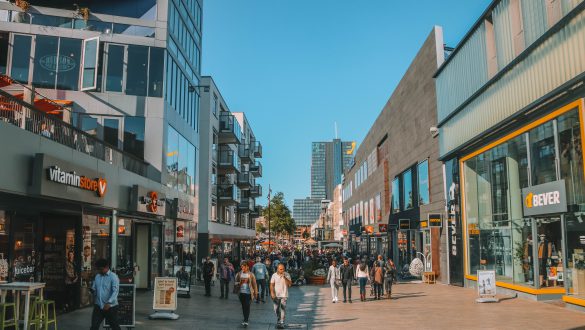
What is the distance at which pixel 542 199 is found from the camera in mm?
15992

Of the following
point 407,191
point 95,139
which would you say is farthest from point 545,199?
point 407,191

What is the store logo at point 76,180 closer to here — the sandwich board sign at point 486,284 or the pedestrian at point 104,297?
the pedestrian at point 104,297

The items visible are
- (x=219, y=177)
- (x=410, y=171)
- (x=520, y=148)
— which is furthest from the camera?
(x=219, y=177)

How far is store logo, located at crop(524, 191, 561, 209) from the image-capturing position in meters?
15.1

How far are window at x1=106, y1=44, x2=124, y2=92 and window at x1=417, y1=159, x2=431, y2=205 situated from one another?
17174 mm

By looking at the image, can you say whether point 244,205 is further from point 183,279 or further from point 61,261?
point 61,261

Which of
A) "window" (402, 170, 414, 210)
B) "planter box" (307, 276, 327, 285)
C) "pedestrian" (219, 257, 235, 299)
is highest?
"window" (402, 170, 414, 210)

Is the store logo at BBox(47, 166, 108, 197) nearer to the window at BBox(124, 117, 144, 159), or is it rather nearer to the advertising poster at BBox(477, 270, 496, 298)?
the window at BBox(124, 117, 144, 159)

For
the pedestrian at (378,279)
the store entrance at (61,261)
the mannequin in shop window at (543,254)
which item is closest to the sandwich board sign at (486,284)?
the mannequin in shop window at (543,254)

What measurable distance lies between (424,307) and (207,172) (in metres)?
29.0

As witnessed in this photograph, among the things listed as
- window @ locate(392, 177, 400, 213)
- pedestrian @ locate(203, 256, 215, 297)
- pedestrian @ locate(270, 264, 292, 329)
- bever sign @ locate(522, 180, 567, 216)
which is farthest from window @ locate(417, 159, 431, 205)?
pedestrian @ locate(270, 264, 292, 329)

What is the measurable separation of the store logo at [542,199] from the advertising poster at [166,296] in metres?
11.3

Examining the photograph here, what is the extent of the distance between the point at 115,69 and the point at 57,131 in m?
9.17

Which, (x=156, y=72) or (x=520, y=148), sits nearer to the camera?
(x=520, y=148)
